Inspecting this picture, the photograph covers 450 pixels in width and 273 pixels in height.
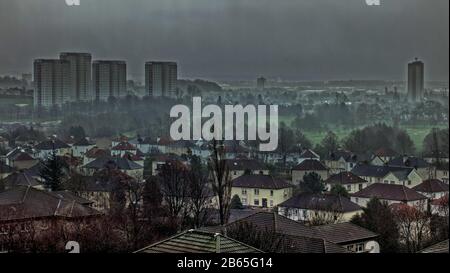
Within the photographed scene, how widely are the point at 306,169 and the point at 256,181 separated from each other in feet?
1.67

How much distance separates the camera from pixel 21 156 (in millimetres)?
5766

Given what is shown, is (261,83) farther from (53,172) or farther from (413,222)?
(53,172)

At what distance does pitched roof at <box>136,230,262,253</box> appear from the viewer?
397 centimetres

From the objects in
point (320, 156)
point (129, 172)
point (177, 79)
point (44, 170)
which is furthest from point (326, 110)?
point (44, 170)

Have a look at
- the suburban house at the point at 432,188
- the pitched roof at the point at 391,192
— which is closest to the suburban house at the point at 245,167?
the pitched roof at the point at 391,192

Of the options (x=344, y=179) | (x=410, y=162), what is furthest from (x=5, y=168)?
(x=410, y=162)

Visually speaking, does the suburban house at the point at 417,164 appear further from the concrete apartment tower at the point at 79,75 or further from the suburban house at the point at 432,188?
the concrete apartment tower at the point at 79,75

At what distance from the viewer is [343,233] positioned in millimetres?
5602

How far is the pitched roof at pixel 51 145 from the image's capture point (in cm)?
577

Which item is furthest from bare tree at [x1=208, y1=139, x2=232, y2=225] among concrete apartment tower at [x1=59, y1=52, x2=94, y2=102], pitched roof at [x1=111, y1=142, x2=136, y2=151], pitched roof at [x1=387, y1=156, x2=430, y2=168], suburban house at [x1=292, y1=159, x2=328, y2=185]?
pitched roof at [x1=387, y1=156, x2=430, y2=168]

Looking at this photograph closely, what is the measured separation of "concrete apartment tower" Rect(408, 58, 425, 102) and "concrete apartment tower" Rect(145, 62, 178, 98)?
1.82 metres

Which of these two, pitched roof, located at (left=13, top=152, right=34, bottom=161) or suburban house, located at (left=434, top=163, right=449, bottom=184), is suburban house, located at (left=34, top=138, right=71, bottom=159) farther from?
suburban house, located at (left=434, top=163, right=449, bottom=184)

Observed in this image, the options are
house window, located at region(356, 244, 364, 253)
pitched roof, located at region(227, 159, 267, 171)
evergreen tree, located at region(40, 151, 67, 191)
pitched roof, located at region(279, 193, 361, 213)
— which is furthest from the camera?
pitched roof, located at region(279, 193, 361, 213)

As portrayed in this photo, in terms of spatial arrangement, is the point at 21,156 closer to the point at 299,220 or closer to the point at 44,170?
the point at 44,170
